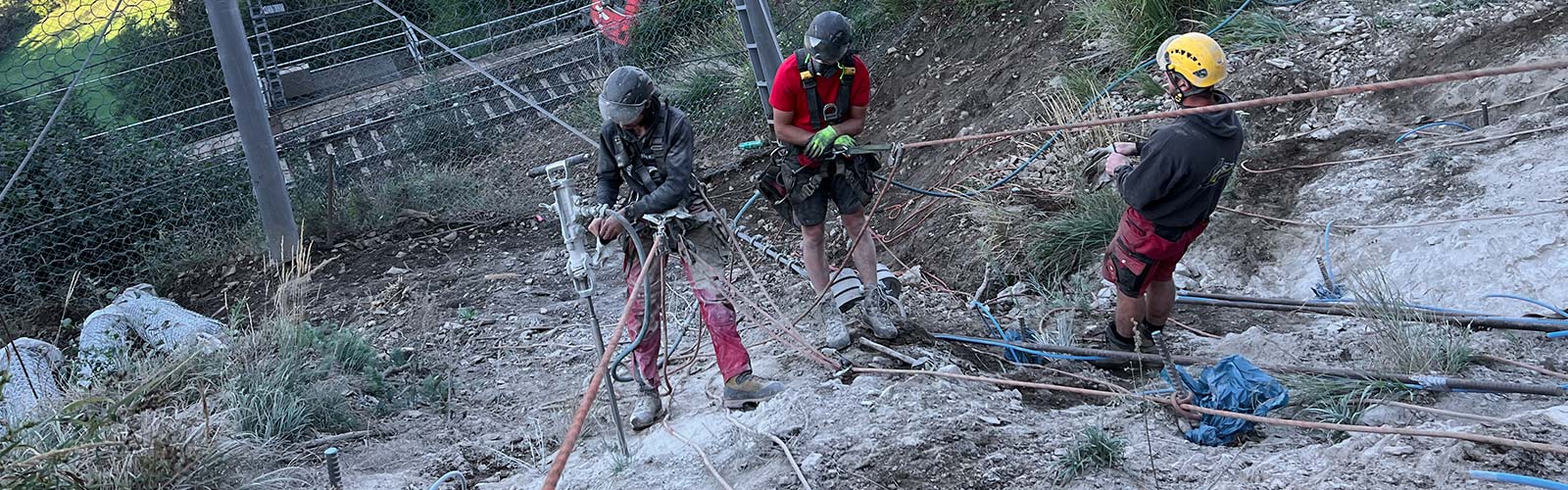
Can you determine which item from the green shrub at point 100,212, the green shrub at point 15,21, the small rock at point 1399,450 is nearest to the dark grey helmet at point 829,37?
the small rock at point 1399,450

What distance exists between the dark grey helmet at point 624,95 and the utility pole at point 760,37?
288cm

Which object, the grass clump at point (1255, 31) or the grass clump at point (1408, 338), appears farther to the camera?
the grass clump at point (1255, 31)

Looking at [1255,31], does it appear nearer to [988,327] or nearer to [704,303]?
[988,327]

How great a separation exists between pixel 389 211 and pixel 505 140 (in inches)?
72.5

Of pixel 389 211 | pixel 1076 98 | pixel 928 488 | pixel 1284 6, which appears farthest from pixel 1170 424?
pixel 389 211

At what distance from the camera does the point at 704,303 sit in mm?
4391

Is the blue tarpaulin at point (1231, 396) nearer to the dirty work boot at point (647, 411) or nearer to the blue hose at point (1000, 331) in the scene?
the blue hose at point (1000, 331)

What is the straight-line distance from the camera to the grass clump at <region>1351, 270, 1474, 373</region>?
3.90m

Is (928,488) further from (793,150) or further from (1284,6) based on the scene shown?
(1284,6)

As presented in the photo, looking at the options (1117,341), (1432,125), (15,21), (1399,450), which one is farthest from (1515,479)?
(15,21)

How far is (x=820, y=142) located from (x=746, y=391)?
108cm

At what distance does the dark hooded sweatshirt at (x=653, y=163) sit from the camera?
13.9ft

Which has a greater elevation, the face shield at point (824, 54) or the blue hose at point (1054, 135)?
the face shield at point (824, 54)

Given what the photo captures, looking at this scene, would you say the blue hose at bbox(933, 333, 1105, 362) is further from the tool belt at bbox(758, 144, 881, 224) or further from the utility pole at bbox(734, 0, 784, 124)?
the utility pole at bbox(734, 0, 784, 124)
